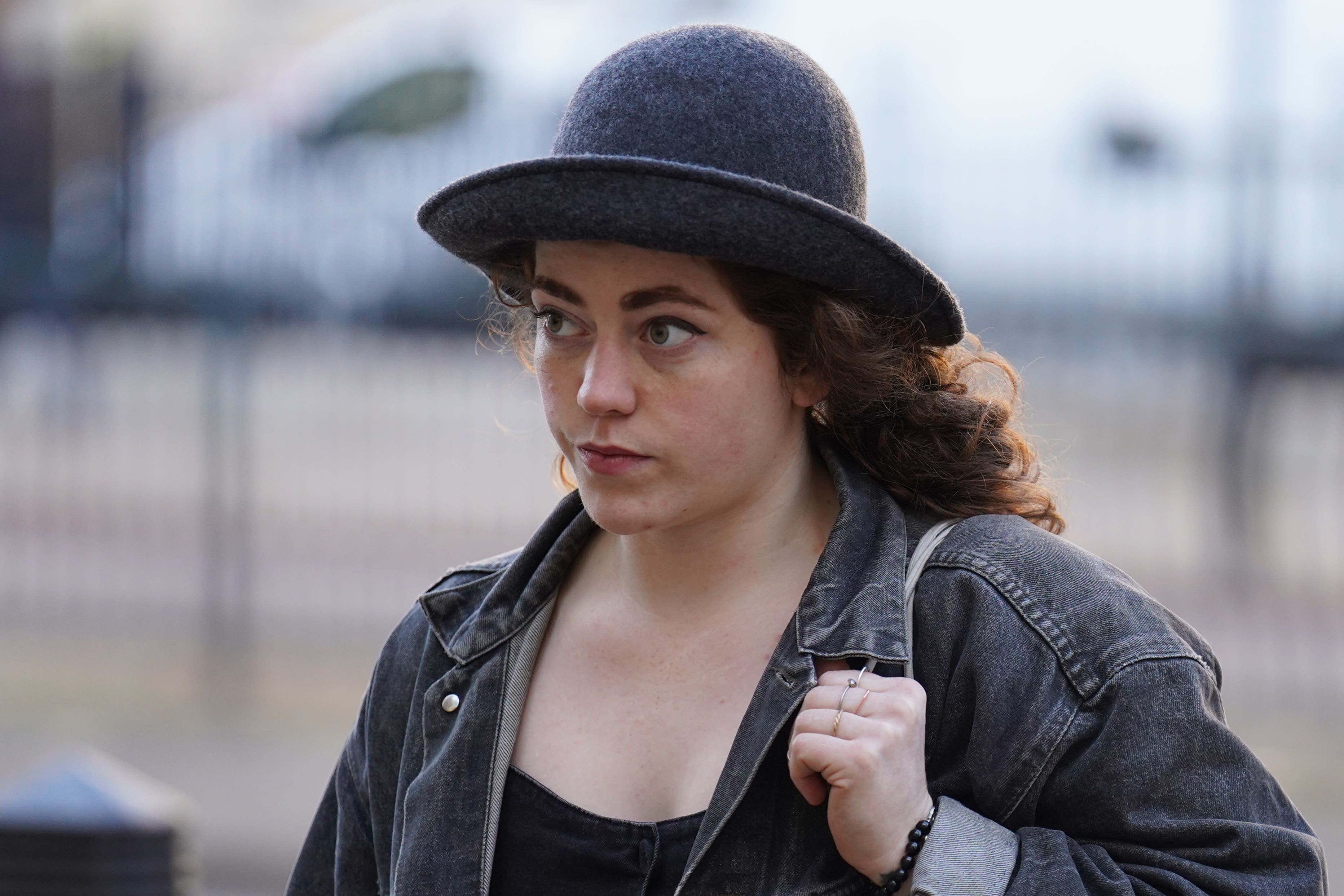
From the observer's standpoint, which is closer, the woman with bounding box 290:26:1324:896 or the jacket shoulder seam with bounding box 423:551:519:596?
the woman with bounding box 290:26:1324:896

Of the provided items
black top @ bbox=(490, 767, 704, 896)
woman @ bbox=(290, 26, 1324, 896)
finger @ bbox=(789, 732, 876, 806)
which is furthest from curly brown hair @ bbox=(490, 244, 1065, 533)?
black top @ bbox=(490, 767, 704, 896)

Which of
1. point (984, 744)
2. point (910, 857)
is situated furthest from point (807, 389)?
point (910, 857)

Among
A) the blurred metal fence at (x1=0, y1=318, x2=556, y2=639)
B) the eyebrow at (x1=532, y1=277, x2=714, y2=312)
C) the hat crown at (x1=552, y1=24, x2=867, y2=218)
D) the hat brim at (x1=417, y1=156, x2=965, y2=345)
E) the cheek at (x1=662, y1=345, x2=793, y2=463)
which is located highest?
the hat crown at (x1=552, y1=24, x2=867, y2=218)

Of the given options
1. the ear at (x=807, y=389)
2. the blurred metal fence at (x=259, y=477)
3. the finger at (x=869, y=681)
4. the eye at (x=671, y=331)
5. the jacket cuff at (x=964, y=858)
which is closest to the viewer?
the jacket cuff at (x=964, y=858)

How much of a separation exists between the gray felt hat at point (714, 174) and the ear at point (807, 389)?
0.41 ft

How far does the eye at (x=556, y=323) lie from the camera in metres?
1.94

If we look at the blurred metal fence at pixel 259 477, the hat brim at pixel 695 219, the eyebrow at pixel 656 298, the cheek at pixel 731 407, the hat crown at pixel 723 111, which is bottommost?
the blurred metal fence at pixel 259 477

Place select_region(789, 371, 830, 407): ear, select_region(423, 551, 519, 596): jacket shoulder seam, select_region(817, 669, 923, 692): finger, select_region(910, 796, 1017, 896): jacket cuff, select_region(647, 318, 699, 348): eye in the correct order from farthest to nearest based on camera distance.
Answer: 1. select_region(423, 551, 519, 596): jacket shoulder seam
2. select_region(789, 371, 830, 407): ear
3. select_region(647, 318, 699, 348): eye
4. select_region(817, 669, 923, 692): finger
5. select_region(910, 796, 1017, 896): jacket cuff

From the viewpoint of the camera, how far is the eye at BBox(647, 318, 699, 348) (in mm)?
1869

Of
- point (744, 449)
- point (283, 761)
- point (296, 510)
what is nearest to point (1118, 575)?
point (744, 449)

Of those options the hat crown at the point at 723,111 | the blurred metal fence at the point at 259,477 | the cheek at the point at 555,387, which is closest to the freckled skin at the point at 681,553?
the cheek at the point at 555,387

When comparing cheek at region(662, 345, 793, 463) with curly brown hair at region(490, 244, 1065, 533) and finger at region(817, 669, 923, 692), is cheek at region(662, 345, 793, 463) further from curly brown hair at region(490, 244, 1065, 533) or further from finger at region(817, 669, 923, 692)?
finger at region(817, 669, 923, 692)

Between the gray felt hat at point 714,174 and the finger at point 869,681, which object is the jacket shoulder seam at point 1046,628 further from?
the gray felt hat at point 714,174

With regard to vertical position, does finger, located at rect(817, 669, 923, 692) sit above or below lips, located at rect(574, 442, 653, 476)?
below
